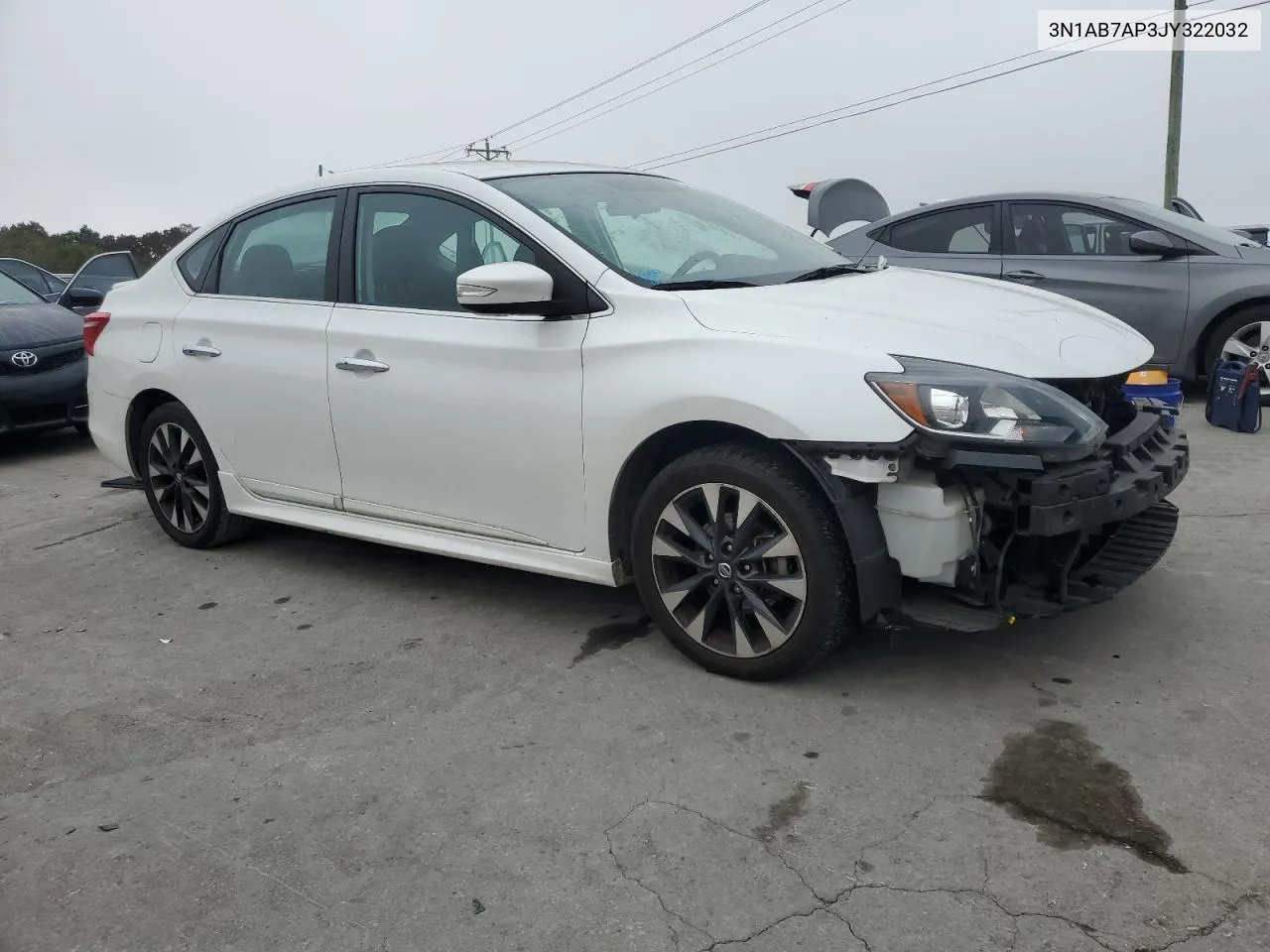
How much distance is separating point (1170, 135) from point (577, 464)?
66.2 ft

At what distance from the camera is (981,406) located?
118 inches

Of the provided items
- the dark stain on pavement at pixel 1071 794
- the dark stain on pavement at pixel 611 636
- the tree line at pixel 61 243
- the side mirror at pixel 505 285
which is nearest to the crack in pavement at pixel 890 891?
the dark stain on pavement at pixel 1071 794

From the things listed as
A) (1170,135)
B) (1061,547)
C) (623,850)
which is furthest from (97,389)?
(1170,135)

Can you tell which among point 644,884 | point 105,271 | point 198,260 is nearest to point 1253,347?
point 198,260

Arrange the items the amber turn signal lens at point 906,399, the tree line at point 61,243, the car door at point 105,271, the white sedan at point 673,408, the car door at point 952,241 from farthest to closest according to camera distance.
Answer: the tree line at point 61,243, the car door at point 105,271, the car door at point 952,241, the white sedan at point 673,408, the amber turn signal lens at point 906,399

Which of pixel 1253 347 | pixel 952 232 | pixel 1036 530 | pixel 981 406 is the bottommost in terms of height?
pixel 1036 530

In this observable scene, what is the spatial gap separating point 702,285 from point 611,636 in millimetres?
1272

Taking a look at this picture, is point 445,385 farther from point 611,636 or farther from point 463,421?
point 611,636

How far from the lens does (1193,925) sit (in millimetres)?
2221

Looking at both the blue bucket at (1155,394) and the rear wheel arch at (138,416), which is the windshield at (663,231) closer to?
the blue bucket at (1155,394)

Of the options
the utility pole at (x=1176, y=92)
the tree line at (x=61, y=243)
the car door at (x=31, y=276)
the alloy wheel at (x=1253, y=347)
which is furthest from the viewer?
the tree line at (x=61, y=243)

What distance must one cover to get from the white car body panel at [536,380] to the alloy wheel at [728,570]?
0.78 ft

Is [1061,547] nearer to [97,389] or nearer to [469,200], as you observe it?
[469,200]

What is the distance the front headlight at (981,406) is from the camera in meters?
2.98
